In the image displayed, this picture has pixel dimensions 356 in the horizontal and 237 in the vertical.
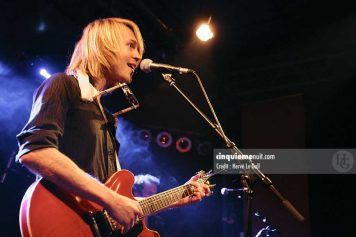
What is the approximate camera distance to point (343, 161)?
7914 millimetres

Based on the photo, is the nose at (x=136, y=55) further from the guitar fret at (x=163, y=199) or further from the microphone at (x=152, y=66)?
the guitar fret at (x=163, y=199)

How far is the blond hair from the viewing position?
2.77 m

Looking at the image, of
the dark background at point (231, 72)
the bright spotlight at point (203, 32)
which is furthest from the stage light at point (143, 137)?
the bright spotlight at point (203, 32)

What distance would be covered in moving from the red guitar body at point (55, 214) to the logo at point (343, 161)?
22.2 ft

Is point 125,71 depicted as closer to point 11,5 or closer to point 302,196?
point 11,5

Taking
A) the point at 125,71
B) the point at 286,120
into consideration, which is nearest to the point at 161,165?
the point at 286,120

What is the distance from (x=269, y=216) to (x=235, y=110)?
9.28 ft

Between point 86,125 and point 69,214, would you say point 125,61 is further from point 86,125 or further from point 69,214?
point 69,214

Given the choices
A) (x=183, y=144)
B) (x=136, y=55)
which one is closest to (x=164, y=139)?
(x=183, y=144)

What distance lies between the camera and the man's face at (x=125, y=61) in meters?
2.87

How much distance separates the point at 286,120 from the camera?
877cm

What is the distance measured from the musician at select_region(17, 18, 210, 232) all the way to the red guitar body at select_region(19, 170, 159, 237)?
9 cm

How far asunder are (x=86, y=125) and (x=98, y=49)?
2.22 ft

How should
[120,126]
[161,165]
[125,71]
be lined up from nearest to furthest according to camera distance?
[125,71] → [120,126] → [161,165]
